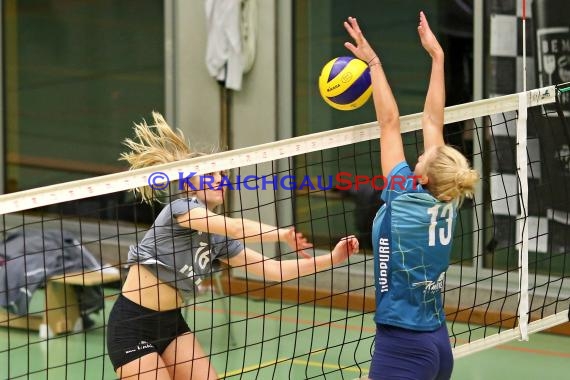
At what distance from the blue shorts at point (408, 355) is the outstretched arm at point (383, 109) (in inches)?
29.4

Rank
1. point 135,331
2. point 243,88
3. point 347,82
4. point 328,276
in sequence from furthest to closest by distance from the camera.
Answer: point 243,88 < point 328,276 < point 347,82 < point 135,331

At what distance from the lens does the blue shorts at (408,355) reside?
4816 mm

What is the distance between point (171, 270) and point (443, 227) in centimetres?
132

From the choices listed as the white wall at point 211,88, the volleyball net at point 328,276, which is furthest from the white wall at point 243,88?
the volleyball net at point 328,276

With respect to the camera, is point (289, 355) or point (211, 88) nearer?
point (289, 355)

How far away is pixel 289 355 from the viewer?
320 inches

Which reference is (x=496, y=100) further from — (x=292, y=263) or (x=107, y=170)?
(x=107, y=170)

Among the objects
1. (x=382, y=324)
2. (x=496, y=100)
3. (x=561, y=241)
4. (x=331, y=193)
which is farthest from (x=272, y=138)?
(x=382, y=324)

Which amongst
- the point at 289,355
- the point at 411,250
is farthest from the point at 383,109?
the point at 289,355

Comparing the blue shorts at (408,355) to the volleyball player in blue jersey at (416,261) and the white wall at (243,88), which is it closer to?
the volleyball player in blue jersey at (416,261)

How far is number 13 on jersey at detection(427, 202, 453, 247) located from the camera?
4891 mm

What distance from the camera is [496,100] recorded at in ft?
19.6

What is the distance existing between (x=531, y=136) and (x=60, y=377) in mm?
3844

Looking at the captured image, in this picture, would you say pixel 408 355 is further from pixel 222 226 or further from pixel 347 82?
pixel 347 82
